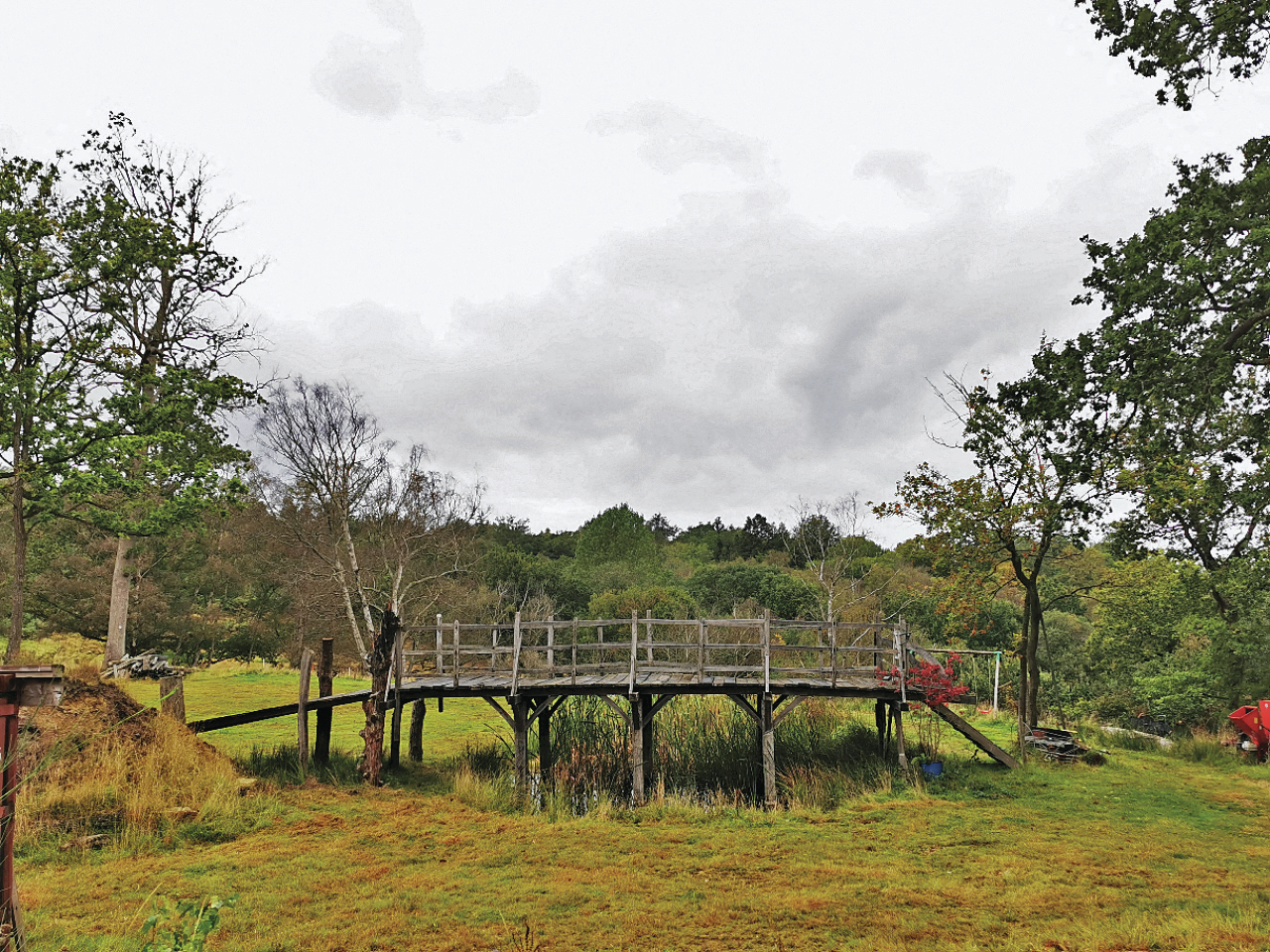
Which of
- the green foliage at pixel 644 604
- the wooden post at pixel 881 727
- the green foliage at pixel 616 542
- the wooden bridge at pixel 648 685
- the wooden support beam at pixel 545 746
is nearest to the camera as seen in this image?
the wooden bridge at pixel 648 685

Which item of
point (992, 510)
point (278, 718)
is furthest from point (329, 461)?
point (992, 510)

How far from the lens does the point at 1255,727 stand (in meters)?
16.8

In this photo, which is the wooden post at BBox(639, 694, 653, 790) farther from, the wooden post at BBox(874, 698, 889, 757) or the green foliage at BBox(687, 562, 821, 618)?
the green foliage at BBox(687, 562, 821, 618)

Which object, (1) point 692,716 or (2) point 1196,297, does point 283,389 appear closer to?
(1) point 692,716

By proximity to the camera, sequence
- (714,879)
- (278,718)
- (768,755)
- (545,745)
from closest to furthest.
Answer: (714,879) → (768,755) → (545,745) → (278,718)

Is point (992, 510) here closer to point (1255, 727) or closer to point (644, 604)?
point (1255, 727)

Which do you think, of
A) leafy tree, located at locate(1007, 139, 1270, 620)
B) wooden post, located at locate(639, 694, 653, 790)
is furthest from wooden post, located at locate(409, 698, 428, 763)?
leafy tree, located at locate(1007, 139, 1270, 620)

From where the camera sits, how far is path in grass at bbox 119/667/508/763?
17797 millimetres

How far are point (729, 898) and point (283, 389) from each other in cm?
2450

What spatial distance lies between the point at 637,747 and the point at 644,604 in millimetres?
23708

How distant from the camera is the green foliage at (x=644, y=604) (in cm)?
3775

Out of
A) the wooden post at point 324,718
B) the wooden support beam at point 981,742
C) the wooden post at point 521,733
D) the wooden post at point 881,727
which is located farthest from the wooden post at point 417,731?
the wooden support beam at point 981,742

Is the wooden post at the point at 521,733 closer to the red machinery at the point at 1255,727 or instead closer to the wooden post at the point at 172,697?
the wooden post at the point at 172,697

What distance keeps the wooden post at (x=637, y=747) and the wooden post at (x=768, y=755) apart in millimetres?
2486
